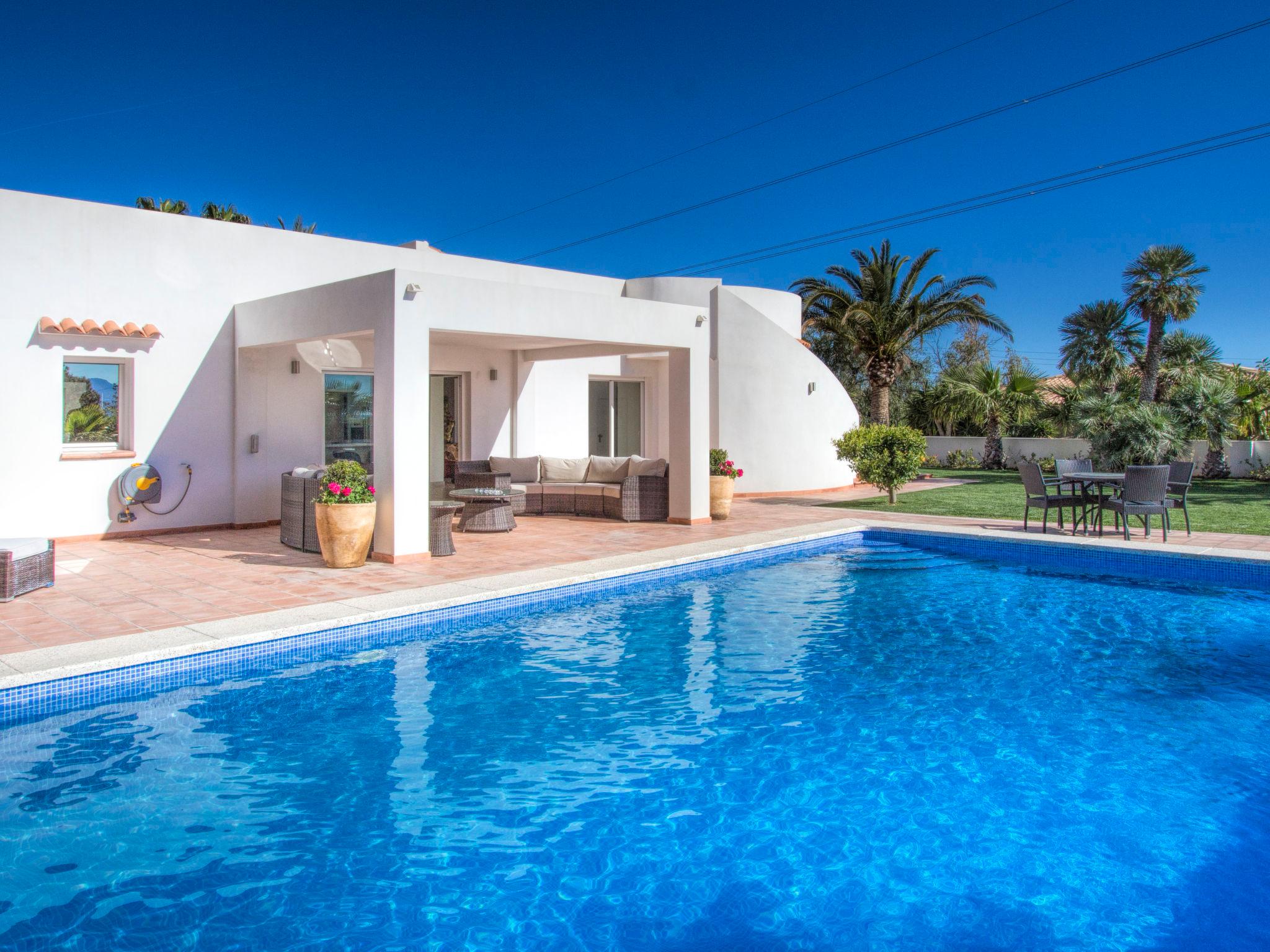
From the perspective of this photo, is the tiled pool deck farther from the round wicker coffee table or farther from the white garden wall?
the white garden wall

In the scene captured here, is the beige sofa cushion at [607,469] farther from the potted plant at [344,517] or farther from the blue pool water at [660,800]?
the blue pool water at [660,800]

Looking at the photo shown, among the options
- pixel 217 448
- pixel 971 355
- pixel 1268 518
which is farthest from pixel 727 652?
pixel 971 355

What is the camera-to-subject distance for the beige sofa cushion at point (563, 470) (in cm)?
1554

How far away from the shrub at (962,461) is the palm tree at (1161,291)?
6.98 metres

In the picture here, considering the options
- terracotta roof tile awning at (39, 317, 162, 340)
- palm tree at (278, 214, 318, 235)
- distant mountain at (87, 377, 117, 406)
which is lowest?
distant mountain at (87, 377, 117, 406)

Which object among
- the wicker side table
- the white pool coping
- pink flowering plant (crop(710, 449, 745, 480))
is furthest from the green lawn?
the wicker side table

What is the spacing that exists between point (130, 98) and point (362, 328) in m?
12.5

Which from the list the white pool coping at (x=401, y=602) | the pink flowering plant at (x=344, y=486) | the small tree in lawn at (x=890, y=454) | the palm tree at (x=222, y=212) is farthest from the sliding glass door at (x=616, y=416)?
the palm tree at (x=222, y=212)

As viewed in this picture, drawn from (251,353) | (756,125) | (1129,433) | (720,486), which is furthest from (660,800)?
(756,125)

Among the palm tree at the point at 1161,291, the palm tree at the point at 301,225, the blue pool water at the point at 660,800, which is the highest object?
the palm tree at the point at 301,225

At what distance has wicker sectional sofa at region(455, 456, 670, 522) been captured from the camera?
45.5ft

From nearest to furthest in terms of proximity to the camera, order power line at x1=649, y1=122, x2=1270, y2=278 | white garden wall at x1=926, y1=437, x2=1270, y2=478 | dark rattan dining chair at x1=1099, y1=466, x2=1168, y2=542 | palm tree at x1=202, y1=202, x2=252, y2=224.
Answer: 1. dark rattan dining chair at x1=1099, y1=466, x2=1168, y2=542
2. power line at x1=649, y1=122, x2=1270, y2=278
3. white garden wall at x1=926, y1=437, x2=1270, y2=478
4. palm tree at x1=202, y1=202, x2=252, y2=224

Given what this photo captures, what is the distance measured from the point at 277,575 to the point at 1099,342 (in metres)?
26.6

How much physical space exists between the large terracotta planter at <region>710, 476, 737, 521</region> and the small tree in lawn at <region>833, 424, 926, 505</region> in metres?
3.79
